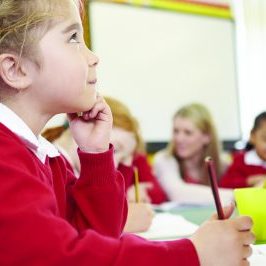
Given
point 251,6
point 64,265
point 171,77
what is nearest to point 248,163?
point 171,77

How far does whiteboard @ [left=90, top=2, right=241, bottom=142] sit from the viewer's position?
262cm

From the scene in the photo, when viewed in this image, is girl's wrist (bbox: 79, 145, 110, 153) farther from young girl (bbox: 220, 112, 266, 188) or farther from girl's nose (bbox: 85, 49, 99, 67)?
young girl (bbox: 220, 112, 266, 188)

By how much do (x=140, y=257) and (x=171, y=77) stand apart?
7.92ft

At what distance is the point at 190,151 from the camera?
1999 mm

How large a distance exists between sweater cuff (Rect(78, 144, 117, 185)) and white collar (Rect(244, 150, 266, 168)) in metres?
1.17

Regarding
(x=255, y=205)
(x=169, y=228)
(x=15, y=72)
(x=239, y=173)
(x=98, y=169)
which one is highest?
(x=15, y=72)

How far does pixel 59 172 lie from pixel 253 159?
1.23 meters

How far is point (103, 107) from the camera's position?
0.73 metres

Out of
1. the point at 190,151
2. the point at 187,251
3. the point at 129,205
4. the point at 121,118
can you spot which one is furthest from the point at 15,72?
the point at 190,151

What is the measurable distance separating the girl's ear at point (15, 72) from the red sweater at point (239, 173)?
1.28 meters

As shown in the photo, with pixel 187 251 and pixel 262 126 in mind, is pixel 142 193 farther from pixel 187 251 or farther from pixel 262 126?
pixel 187 251

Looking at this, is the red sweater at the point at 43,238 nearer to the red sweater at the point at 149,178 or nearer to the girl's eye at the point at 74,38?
the girl's eye at the point at 74,38

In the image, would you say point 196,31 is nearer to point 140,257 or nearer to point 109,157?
point 109,157

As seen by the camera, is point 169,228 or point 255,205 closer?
point 255,205
